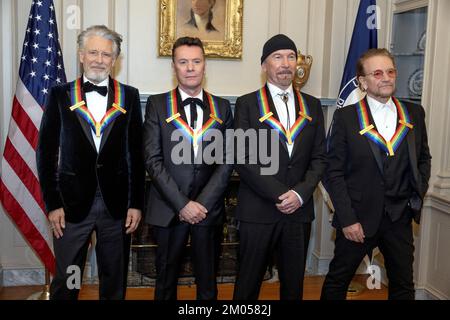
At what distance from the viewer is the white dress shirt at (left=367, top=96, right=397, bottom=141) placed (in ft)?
8.89

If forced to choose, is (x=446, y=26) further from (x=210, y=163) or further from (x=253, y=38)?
(x=210, y=163)

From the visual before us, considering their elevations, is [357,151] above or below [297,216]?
above

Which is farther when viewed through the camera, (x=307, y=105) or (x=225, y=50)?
(x=225, y=50)

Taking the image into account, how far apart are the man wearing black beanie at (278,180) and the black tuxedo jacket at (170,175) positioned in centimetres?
15

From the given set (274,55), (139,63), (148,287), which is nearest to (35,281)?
(148,287)

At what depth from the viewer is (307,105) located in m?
2.79

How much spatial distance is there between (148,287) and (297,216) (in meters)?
1.87

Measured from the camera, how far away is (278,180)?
8.80ft

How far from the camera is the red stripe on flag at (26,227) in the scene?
11.4ft

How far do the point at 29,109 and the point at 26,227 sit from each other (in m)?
0.80

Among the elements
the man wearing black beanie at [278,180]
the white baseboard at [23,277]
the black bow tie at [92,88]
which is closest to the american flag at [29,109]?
the white baseboard at [23,277]

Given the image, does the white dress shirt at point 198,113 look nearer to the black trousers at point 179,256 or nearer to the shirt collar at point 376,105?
the black trousers at point 179,256

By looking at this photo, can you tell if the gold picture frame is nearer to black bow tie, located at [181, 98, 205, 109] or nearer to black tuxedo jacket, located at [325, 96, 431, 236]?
black bow tie, located at [181, 98, 205, 109]

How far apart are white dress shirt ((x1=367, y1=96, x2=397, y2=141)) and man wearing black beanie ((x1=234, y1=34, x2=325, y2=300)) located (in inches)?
12.4
